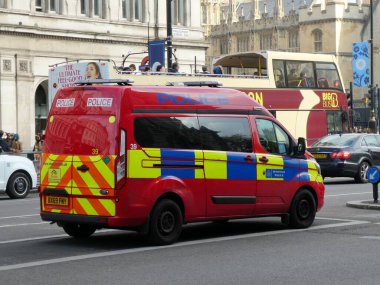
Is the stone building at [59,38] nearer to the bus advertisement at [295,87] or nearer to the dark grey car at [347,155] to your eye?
the bus advertisement at [295,87]

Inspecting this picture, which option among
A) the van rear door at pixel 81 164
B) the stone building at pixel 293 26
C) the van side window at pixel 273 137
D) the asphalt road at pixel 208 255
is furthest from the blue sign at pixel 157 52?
the stone building at pixel 293 26

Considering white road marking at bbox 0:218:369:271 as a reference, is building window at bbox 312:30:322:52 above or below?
above

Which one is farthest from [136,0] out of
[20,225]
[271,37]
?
[271,37]

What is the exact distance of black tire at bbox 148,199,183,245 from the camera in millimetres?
12461

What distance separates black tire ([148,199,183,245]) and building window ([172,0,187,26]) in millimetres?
41091

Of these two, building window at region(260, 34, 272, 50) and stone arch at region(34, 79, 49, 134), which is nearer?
stone arch at region(34, 79, 49, 134)

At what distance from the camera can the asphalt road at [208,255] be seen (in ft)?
32.7

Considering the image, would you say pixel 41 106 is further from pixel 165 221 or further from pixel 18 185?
pixel 165 221

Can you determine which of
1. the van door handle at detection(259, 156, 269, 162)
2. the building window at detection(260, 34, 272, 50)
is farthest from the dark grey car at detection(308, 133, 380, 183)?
the building window at detection(260, 34, 272, 50)

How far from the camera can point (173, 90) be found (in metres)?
13.0

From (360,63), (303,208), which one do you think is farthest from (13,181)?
(360,63)

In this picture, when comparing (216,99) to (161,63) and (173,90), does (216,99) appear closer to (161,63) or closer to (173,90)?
(173,90)

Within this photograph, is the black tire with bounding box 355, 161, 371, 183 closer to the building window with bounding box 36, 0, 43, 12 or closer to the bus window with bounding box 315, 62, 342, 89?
the bus window with bounding box 315, 62, 342, 89

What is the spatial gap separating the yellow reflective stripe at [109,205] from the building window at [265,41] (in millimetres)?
120579
